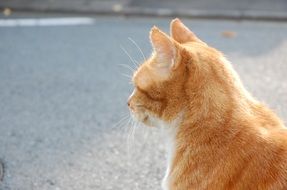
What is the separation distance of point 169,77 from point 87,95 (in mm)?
2640

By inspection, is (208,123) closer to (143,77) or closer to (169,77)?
(169,77)

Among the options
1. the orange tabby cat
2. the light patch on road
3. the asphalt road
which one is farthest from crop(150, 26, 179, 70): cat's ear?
the light patch on road

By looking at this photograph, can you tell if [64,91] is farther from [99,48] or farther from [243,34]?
[243,34]

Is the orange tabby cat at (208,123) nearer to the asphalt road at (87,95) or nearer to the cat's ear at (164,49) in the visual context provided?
the cat's ear at (164,49)

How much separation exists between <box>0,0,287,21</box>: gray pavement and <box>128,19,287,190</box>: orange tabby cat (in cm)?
486

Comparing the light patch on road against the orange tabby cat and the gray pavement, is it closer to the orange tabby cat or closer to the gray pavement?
the gray pavement

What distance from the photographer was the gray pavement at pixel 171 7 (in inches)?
296

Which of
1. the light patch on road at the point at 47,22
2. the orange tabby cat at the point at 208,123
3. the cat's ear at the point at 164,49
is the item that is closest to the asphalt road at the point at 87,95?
the light patch on road at the point at 47,22

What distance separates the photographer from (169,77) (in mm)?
2668

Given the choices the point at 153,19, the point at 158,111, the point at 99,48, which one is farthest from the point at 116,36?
the point at 158,111

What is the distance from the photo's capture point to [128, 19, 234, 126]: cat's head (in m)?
2.62

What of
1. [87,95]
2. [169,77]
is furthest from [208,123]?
[87,95]

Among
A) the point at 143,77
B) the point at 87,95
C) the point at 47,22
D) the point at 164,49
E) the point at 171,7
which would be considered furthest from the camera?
the point at 171,7

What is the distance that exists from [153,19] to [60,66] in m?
2.07
